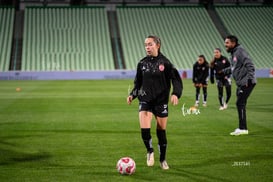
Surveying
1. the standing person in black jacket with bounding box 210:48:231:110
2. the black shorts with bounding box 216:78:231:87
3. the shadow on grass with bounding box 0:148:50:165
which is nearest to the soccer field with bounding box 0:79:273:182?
the shadow on grass with bounding box 0:148:50:165

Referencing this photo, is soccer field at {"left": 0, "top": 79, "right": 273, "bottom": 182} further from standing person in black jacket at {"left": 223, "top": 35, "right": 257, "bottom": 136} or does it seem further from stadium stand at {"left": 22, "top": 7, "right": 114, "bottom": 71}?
stadium stand at {"left": 22, "top": 7, "right": 114, "bottom": 71}

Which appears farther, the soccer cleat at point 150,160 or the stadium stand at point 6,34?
the stadium stand at point 6,34

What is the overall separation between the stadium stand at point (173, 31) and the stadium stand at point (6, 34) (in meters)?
11.9

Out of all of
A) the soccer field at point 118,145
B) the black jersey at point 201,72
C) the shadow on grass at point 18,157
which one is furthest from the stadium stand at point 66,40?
the shadow on grass at point 18,157

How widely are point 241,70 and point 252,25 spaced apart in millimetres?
46911

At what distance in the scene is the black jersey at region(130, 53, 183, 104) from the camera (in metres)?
→ 9.49

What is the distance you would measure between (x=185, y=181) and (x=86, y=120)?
9.24 meters

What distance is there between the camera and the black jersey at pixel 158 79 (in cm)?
949

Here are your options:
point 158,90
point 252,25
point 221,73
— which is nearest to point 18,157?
point 158,90

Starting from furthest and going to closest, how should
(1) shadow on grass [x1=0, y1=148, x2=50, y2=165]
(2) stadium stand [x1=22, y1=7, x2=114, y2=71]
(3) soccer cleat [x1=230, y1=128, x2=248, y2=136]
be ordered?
(2) stadium stand [x1=22, y1=7, x2=114, y2=71]
(3) soccer cleat [x1=230, y1=128, x2=248, y2=136]
(1) shadow on grass [x1=0, y1=148, x2=50, y2=165]

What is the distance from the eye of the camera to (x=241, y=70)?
13.6 meters

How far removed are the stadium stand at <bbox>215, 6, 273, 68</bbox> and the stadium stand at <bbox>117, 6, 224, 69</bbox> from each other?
6.97 feet

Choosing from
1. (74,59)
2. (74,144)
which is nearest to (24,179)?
(74,144)

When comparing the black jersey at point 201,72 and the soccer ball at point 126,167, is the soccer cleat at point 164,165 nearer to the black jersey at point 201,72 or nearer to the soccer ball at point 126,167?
the soccer ball at point 126,167
